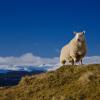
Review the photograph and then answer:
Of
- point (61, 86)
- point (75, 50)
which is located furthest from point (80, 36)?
point (61, 86)

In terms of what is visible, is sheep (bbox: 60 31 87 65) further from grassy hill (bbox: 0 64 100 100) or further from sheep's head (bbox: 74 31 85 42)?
grassy hill (bbox: 0 64 100 100)

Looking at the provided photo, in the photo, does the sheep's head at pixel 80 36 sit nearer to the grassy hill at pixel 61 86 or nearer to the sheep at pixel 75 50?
the sheep at pixel 75 50

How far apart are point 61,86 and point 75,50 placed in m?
8.58

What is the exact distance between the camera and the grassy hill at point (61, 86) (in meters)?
27.5

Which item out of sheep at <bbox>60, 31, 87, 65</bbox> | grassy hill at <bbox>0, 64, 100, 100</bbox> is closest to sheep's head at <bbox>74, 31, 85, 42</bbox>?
sheep at <bbox>60, 31, 87, 65</bbox>

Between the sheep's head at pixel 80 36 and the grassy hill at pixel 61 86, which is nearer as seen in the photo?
the grassy hill at pixel 61 86

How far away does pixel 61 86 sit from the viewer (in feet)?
98.3

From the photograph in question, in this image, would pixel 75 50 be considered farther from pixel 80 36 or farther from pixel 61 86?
pixel 61 86

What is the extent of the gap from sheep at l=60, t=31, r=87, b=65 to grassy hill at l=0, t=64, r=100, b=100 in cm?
458

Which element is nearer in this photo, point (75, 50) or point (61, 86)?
point (61, 86)

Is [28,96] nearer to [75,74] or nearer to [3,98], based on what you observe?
[3,98]

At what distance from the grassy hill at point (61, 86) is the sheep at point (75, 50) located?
458cm

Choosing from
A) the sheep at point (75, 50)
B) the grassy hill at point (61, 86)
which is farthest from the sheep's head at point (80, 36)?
the grassy hill at point (61, 86)

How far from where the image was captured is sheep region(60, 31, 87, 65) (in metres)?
37.8
